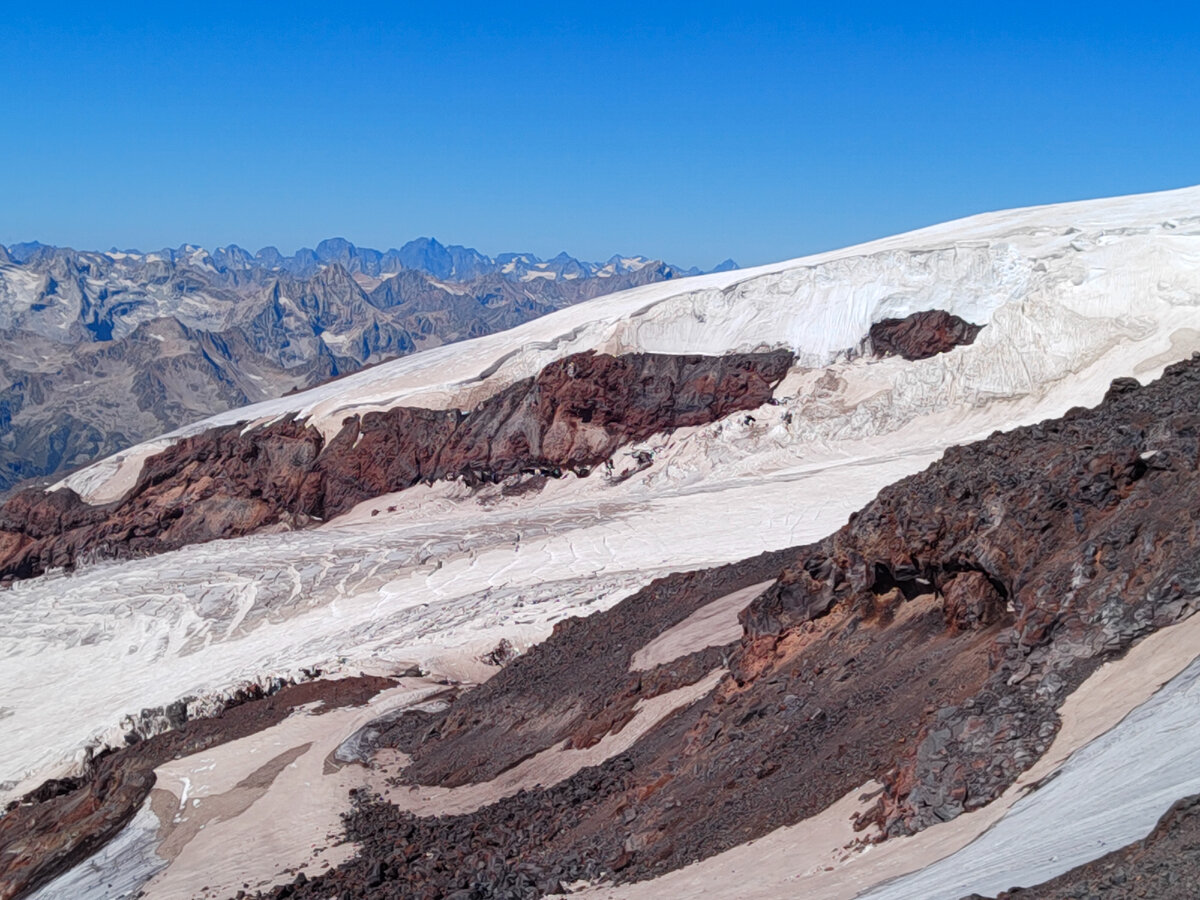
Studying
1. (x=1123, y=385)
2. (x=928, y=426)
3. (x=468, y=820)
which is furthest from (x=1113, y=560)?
(x=928, y=426)

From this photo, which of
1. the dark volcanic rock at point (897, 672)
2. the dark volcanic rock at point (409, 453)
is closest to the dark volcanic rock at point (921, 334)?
the dark volcanic rock at point (409, 453)

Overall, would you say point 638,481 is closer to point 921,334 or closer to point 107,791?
point 921,334

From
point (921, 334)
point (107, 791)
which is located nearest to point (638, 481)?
point (921, 334)

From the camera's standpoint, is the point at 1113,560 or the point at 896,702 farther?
the point at 896,702

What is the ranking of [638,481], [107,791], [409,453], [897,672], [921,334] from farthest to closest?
1. [409,453]
2. [921,334]
3. [638,481]
4. [107,791]
5. [897,672]

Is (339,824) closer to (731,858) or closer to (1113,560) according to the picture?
(731,858)

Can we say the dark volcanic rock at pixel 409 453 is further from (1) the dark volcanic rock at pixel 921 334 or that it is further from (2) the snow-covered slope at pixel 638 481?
(1) the dark volcanic rock at pixel 921 334
